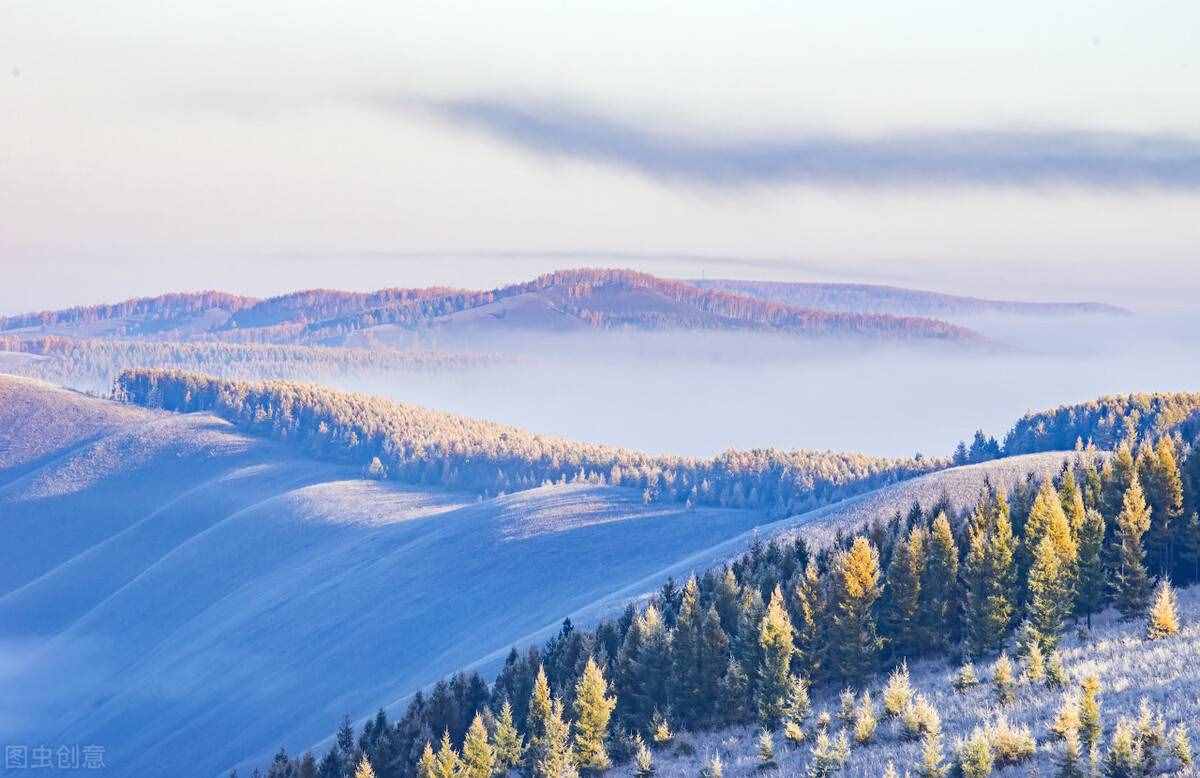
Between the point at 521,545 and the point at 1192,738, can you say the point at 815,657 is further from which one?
the point at 521,545

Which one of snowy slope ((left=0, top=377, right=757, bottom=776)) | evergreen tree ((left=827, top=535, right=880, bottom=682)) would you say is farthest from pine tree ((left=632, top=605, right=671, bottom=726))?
snowy slope ((left=0, top=377, right=757, bottom=776))

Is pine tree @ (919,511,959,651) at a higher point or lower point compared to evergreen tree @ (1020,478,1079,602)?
lower

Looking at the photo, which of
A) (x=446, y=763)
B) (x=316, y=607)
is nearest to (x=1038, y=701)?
(x=446, y=763)

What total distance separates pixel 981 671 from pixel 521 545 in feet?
336

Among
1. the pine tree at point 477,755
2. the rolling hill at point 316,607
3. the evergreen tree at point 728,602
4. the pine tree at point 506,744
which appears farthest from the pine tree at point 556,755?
the rolling hill at point 316,607

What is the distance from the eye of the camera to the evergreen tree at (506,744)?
59594mm

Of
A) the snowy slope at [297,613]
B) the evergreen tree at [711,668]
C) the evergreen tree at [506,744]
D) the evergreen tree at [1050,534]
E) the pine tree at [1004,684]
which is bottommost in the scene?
the snowy slope at [297,613]

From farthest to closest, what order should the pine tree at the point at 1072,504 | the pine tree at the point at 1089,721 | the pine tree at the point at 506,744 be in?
1. the pine tree at the point at 1072,504
2. the pine tree at the point at 506,744
3. the pine tree at the point at 1089,721

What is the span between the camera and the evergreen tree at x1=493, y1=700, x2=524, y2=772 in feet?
196

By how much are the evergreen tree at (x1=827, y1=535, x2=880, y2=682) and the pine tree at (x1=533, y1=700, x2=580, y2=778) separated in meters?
13.3

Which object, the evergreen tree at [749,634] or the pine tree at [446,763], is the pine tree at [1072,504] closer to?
the evergreen tree at [749,634]

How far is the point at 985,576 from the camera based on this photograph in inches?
2539

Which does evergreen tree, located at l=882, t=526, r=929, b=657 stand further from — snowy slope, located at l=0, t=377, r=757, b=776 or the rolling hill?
snowy slope, located at l=0, t=377, r=757, b=776

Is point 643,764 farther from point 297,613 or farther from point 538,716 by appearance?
point 297,613
